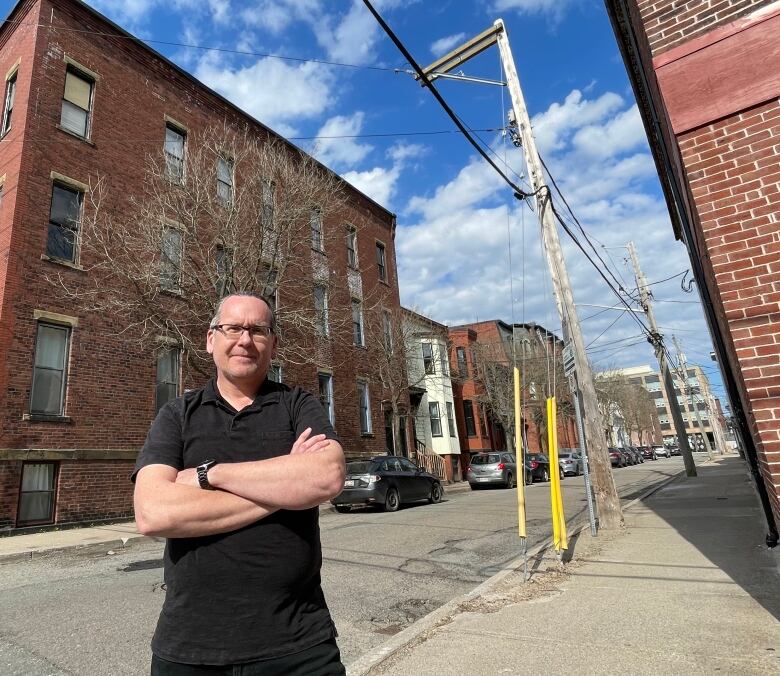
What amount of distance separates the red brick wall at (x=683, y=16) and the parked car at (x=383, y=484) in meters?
10.5

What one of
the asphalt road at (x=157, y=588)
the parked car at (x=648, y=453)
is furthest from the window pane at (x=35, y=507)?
the parked car at (x=648, y=453)

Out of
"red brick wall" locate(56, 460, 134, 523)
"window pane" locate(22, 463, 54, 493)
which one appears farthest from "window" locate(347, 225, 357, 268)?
Result: "window pane" locate(22, 463, 54, 493)

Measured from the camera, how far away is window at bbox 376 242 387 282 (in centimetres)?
2534

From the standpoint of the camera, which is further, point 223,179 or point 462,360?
point 462,360

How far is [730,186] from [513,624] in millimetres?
3903

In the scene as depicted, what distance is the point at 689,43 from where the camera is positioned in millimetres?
4562

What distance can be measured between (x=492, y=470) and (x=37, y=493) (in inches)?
596

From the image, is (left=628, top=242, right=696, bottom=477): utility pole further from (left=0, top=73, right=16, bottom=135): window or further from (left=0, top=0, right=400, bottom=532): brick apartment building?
(left=0, top=73, right=16, bottom=135): window

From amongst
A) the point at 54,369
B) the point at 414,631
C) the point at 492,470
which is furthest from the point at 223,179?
the point at 414,631

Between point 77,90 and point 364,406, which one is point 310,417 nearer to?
point 77,90

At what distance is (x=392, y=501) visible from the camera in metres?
13.3

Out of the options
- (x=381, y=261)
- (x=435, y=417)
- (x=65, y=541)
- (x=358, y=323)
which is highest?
(x=381, y=261)

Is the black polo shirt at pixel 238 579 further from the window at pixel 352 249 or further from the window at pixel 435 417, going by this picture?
the window at pixel 435 417

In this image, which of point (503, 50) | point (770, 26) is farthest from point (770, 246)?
point (503, 50)
